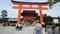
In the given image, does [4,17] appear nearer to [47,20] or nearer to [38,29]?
[38,29]

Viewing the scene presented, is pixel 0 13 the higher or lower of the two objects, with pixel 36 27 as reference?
higher

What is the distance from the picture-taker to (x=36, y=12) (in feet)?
6.16

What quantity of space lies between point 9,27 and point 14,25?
0.09 meters

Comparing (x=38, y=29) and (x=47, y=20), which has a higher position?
(x=47, y=20)

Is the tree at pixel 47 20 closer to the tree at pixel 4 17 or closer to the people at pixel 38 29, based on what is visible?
the people at pixel 38 29

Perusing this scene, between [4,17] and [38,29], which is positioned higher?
[4,17]

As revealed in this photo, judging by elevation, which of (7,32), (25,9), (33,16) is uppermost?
(25,9)

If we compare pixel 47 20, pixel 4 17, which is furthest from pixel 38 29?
pixel 4 17

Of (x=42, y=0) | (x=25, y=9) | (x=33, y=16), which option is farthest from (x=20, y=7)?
(x=42, y=0)

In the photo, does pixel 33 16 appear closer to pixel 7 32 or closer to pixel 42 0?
pixel 42 0

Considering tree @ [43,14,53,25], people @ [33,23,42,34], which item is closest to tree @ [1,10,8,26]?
people @ [33,23,42,34]

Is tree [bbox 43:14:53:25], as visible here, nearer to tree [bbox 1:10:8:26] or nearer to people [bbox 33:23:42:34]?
people [bbox 33:23:42:34]

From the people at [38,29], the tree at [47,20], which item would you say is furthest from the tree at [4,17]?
the tree at [47,20]

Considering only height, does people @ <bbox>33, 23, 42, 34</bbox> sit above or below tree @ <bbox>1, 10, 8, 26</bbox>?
below
